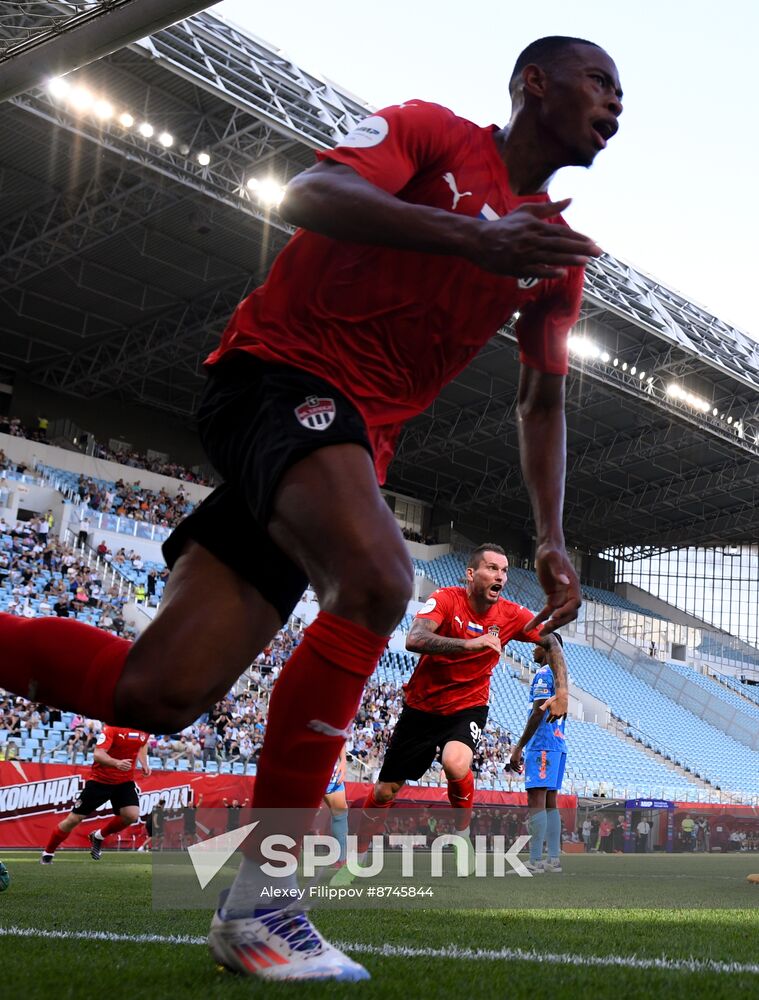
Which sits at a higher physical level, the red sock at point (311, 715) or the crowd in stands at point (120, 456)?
the crowd in stands at point (120, 456)

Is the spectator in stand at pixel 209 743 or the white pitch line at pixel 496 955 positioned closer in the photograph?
the white pitch line at pixel 496 955

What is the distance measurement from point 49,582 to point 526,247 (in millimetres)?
22759

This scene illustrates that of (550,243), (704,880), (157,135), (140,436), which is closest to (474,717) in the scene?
(704,880)

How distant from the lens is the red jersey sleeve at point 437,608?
273 inches

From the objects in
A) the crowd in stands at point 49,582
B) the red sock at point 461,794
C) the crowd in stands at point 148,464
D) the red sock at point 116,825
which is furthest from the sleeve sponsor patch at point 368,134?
the crowd in stands at point 148,464

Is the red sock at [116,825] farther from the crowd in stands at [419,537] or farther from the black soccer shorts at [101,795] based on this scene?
the crowd in stands at [419,537]

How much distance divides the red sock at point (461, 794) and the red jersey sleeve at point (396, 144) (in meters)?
Result: 5.15

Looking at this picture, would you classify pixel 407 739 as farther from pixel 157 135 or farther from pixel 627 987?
pixel 157 135

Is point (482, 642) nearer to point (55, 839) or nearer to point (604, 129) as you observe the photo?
point (604, 129)

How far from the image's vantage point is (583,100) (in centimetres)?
278

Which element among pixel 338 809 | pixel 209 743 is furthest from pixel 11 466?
pixel 338 809

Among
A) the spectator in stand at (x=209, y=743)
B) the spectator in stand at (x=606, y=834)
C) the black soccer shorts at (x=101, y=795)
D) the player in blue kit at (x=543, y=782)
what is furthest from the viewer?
the spectator in stand at (x=606, y=834)

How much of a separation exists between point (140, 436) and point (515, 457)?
49.0 ft

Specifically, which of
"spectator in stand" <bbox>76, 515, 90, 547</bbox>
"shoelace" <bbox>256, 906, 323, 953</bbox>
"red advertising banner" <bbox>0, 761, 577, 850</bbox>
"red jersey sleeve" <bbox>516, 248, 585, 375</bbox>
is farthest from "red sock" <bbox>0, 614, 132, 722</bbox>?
"spectator in stand" <bbox>76, 515, 90, 547</bbox>
